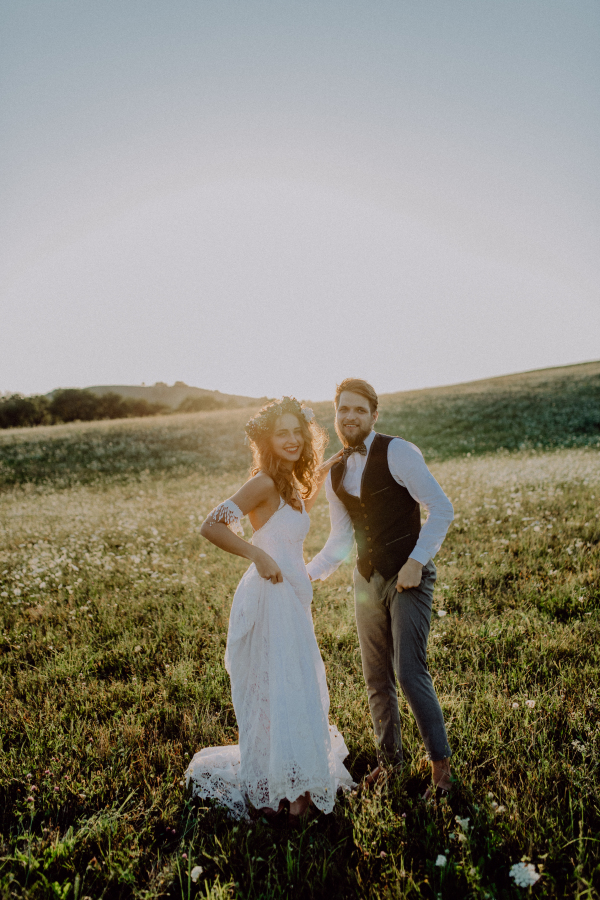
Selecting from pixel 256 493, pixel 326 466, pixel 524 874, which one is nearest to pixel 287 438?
pixel 256 493

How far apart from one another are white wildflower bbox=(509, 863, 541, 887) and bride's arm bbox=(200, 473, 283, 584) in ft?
6.81

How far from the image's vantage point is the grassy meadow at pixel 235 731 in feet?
9.45

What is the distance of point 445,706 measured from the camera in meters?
4.31

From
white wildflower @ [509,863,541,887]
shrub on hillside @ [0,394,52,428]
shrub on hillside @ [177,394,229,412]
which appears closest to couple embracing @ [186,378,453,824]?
white wildflower @ [509,863,541,887]

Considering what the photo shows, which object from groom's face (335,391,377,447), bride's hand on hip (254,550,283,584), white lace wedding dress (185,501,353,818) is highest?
groom's face (335,391,377,447)

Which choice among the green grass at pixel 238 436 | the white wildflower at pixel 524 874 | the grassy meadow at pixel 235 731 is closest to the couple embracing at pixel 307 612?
the grassy meadow at pixel 235 731

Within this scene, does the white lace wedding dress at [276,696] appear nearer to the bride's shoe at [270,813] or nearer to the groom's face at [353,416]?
the bride's shoe at [270,813]

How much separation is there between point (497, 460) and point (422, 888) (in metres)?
18.0

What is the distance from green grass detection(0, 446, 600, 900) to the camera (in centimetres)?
288

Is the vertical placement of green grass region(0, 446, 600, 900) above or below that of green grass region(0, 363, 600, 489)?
below

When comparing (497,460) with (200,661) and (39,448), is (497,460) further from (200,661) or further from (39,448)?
(39,448)

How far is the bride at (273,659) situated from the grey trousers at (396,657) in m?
0.44

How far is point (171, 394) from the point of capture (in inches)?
3371

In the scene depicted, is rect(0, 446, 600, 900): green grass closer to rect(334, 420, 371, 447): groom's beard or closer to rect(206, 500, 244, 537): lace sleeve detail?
rect(206, 500, 244, 537): lace sleeve detail
